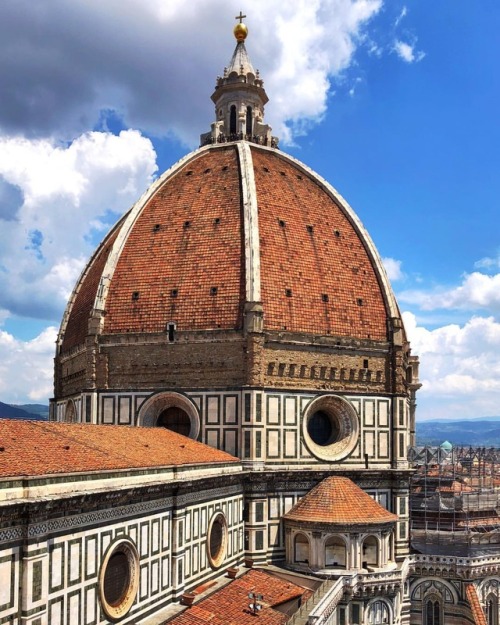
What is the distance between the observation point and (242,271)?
100ft

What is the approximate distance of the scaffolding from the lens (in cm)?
3356

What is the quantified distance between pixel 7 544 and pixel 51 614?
219 cm

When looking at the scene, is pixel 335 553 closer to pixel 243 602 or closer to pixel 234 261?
pixel 243 602

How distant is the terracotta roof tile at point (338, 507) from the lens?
1071 inches

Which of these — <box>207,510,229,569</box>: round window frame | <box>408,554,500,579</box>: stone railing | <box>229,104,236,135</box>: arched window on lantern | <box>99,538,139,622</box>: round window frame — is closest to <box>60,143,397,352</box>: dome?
<box>229,104,236,135</box>: arched window on lantern

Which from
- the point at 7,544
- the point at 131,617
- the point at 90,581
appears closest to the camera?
the point at 7,544

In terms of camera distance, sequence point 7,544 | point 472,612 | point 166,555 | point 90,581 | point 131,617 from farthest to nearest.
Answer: point 472,612, point 166,555, point 131,617, point 90,581, point 7,544

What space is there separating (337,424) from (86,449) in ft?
47.6

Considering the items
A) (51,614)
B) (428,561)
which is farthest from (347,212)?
(51,614)

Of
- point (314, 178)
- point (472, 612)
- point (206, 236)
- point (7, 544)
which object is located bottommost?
point (472, 612)

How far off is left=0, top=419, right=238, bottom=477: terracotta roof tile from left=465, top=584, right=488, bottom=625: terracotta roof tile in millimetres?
12203

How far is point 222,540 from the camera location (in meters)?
25.6

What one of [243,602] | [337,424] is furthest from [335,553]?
[243,602]

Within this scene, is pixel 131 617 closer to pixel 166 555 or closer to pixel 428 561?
pixel 166 555
